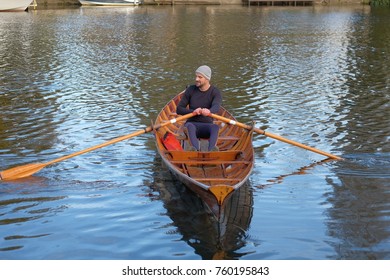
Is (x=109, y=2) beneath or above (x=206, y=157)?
above

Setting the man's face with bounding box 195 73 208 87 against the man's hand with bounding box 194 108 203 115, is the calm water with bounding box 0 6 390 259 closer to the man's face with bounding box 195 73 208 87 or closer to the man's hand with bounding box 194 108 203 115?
the man's hand with bounding box 194 108 203 115

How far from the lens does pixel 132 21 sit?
4422 centimetres

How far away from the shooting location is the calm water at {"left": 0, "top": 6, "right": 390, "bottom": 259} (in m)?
9.17

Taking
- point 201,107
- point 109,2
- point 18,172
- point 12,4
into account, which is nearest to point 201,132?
point 201,107

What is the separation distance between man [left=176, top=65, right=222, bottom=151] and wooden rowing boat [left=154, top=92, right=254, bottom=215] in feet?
1.28

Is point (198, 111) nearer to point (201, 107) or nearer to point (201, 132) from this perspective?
point (201, 132)

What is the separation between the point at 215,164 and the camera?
1085 cm

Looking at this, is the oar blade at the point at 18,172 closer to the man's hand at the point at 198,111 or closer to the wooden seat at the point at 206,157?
the wooden seat at the point at 206,157

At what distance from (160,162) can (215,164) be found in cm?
214

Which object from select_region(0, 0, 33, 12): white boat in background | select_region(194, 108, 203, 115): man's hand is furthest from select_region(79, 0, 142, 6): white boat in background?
select_region(194, 108, 203, 115): man's hand

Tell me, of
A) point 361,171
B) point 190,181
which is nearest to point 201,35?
point 361,171

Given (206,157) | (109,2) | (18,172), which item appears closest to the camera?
(206,157)

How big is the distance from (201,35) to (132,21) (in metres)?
9.62

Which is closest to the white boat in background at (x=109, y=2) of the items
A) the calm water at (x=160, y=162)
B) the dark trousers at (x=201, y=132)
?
the calm water at (x=160, y=162)
